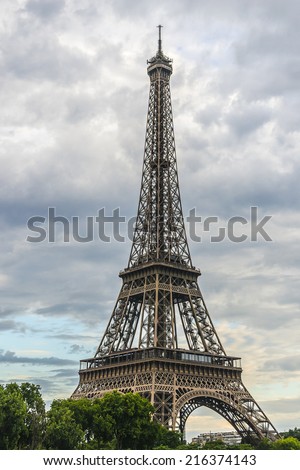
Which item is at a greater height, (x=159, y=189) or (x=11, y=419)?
(x=159, y=189)

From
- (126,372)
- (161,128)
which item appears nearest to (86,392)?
(126,372)

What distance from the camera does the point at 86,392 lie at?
307ft

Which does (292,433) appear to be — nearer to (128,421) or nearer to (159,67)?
(128,421)

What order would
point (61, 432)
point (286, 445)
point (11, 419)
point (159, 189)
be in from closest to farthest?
point (11, 419), point (61, 432), point (286, 445), point (159, 189)

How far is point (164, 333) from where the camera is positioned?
90312 mm

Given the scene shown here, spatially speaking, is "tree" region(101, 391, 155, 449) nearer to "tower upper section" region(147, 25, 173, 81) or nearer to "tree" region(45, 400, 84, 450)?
"tree" region(45, 400, 84, 450)

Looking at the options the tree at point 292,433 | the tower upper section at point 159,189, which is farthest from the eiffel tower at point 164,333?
the tree at point 292,433

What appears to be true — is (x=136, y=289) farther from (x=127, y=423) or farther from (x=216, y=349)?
(x=127, y=423)

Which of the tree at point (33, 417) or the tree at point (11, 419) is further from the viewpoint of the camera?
the tree at point (33, 417)

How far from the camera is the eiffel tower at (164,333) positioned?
84.4m

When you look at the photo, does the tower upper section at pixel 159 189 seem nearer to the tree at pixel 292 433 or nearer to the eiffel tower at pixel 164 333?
the eiffel tower at pixel 164 333

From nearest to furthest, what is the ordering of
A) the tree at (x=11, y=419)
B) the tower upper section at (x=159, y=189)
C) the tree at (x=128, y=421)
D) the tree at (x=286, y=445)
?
the tree at (x=11, y=419) → the tree at (x=128, y=421) → the tree at (x=286, y=445) → the tower upper section at (x=159, y=189)

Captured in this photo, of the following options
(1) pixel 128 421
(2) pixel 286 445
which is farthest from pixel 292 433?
(1) pixel 128 421

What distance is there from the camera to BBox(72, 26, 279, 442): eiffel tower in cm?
8438
